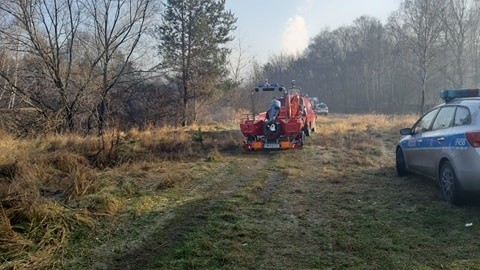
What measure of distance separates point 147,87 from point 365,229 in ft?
86.3

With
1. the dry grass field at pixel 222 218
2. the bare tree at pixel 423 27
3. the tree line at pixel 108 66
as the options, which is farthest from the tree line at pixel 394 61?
the dry grass field at pixel 222 218

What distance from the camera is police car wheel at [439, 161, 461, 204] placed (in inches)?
214

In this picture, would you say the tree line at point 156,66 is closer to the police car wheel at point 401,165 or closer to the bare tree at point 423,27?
the bare tree at point 423,27

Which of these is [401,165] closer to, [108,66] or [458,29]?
[108,66]

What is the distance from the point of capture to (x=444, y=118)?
20.7ft

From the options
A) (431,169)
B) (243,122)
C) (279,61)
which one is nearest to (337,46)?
(279,61)

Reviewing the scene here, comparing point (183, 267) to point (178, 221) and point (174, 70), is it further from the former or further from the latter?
point (174, 70)

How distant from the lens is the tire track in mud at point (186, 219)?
4117mm

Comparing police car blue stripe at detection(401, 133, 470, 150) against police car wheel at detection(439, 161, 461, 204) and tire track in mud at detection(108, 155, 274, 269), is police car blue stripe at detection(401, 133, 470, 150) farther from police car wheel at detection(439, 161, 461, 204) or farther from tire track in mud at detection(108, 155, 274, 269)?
tire track in mud at detection(108, 155, 274, 269)

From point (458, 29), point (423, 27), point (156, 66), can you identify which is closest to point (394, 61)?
point (458, 29)

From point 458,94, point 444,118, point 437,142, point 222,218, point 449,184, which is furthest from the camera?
point 458,94

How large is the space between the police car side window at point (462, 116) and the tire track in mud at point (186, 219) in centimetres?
315

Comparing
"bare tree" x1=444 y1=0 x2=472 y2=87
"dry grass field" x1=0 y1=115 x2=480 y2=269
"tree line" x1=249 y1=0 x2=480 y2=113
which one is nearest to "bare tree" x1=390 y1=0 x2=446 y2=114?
"tree line" x1=249 y1=0 x2=480 y2=113

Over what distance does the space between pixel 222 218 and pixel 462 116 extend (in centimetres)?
382
